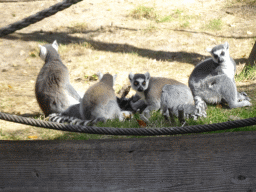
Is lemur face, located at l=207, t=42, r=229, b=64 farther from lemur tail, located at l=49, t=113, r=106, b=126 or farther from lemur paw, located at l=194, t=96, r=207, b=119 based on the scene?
lemur tail, located at l=49, t=113, r=106, b=126

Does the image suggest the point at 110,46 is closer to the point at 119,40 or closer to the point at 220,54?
the point at 119,40

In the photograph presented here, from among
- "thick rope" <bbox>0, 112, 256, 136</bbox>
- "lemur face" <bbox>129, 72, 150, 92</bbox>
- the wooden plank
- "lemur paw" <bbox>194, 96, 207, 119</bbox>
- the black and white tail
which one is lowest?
the black and white tail

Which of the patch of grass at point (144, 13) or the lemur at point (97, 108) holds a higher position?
the patch of grass at point (144, 13)

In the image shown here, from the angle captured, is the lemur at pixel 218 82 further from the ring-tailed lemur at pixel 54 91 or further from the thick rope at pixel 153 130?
the thick rope at pixel 153 130

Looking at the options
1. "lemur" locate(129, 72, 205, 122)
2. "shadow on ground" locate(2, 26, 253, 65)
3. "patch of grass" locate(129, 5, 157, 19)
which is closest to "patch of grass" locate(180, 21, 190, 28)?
"shadow on ground" locate(2, 26, 253, 65)

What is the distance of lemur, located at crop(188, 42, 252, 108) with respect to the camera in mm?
4105

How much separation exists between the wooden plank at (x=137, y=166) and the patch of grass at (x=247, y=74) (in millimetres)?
3992

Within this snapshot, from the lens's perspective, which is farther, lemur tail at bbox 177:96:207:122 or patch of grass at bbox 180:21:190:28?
patch of grass at bbox 180:21:190:28

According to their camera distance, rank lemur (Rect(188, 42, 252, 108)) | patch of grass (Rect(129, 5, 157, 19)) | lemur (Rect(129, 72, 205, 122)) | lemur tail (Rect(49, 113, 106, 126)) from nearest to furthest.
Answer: lemur tail (Rect(49, 113, 106, 126))
lemur (Rect(129, 72, 205, 122))
lemur (Rect(188, 42, 252, 108))
patch of grass (Rect(129, 5, 157, 19))

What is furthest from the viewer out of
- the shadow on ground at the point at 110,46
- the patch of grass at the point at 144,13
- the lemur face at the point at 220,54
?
the patch of grass at the point at 144,13

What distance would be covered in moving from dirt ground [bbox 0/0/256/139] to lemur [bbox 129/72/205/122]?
118 cm

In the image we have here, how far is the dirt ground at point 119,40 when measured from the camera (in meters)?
5.93

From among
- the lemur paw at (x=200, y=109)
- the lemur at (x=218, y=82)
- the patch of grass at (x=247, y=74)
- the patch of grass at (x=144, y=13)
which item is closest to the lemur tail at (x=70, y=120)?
the lemur paw at (x=200, y=109)

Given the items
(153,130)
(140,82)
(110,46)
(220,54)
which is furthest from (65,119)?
(110,46)
